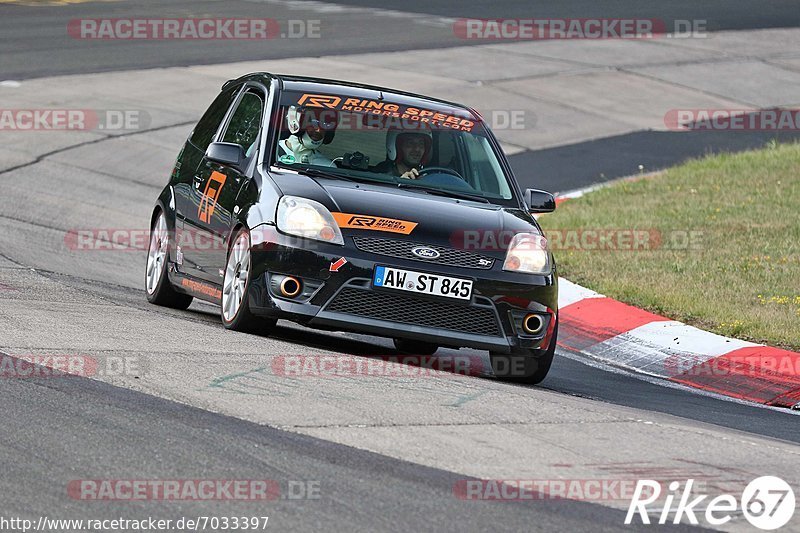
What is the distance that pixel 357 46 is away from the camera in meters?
27.4

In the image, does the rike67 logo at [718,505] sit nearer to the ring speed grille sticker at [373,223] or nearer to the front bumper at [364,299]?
the front bumper at [364,299]

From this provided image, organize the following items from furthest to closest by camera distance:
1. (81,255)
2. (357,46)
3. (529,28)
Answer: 1. (529,28)
2. (357,46)
3. (81,255)

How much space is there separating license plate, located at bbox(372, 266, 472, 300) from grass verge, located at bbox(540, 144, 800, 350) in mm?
3382

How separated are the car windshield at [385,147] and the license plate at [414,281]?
104cm

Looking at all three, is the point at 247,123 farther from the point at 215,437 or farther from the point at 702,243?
the point at 702,243

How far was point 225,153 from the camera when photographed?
30.9 ft

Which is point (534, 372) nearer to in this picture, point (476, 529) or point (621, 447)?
point (621, 447)

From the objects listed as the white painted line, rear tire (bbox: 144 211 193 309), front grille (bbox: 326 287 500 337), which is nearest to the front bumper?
front grille (bbox: 326 287 500 337)

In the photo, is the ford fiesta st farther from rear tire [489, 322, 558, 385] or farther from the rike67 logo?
the rike67 logo

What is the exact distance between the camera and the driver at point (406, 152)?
9586 mm

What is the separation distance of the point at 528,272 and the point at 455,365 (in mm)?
1460

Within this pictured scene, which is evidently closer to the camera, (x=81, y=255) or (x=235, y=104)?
(x=235, y=104)

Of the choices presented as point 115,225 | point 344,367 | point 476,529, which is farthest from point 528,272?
point 115,225

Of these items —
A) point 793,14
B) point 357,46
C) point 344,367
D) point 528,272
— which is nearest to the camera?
point 344,367
